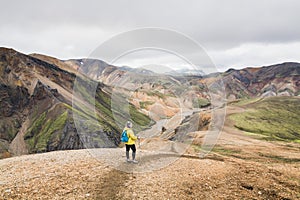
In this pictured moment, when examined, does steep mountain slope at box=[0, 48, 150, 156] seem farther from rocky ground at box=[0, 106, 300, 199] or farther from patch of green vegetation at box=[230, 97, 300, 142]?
rocky ground at box=[0, 106, 300, 199]

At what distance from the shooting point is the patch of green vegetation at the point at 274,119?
80.9 meters

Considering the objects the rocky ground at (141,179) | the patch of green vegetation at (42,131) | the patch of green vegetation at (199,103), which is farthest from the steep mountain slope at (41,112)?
the rocky ground at (141,179)

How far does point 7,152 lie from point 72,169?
9035 centimetres

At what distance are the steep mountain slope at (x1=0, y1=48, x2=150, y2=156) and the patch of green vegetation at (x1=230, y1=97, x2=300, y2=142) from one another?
33453mm

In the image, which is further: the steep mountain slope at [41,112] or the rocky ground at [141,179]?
the steep mountain slope at [41,112]

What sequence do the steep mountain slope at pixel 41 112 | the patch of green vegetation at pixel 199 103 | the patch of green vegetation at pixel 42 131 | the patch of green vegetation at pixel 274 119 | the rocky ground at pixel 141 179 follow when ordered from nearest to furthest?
the rocky ground at pixel 141 179 → the patch of green vegetation at pixel 199 103 → the patch of green vegetation at pixel 274 119 → the steep mountain slope at pixel 41 112 → the patch of green vegetation at pixel 42 131

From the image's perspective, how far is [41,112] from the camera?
12325 centimetres

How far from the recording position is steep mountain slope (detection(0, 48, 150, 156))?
95.8 metres

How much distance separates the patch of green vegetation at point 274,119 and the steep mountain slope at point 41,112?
110 feet

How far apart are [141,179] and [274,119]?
94.5 meters

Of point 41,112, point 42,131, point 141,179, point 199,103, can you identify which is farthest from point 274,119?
point 41,112

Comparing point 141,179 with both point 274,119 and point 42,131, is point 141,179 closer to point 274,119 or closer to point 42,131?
point 274,119

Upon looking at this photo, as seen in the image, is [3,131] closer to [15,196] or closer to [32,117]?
[32,117]

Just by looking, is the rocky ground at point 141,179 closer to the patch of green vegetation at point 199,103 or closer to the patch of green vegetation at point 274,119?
the patch of green vegetation at point 199,103
